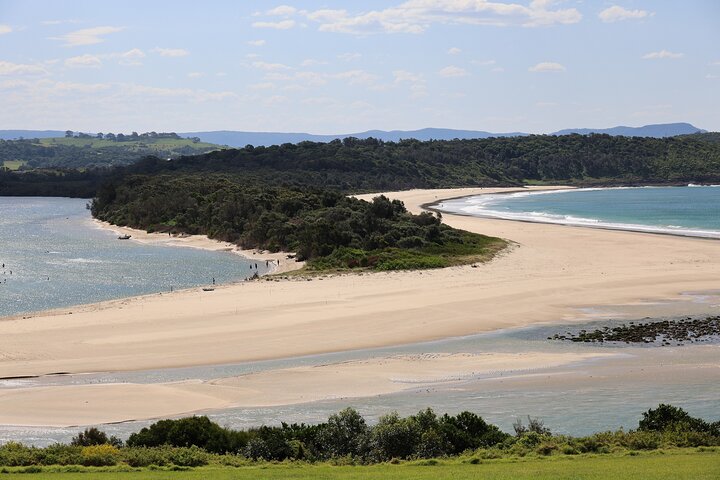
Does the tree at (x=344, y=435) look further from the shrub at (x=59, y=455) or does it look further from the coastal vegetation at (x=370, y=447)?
the shrub at (x=59, y=455)

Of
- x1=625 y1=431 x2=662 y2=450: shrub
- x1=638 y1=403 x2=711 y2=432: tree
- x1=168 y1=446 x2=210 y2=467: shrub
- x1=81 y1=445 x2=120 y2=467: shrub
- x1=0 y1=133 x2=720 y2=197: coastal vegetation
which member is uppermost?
x1=0 y1=133 x2=720 y2=197: coastal vegetation

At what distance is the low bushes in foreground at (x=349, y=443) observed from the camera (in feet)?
58.0

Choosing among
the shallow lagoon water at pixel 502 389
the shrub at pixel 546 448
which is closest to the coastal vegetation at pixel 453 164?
the shallow lagoon water at pixel 502 389

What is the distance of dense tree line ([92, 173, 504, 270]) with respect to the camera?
52.1 metres

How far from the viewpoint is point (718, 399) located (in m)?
23.7

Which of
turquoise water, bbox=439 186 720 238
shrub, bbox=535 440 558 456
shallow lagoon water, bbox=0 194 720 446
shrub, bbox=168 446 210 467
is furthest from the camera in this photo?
turquoise water, bbox=439 186 720 238

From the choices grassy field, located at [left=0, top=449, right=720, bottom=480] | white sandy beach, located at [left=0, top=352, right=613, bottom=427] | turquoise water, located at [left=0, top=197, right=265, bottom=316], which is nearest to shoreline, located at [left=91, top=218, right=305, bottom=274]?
turquoise water, located at [left=0, top=197, right=265, bottom=316]

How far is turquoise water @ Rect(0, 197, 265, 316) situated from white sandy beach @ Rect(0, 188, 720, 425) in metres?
4.26

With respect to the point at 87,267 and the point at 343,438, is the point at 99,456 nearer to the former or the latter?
the point at 343,438

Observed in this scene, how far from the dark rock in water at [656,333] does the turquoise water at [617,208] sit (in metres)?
34.7

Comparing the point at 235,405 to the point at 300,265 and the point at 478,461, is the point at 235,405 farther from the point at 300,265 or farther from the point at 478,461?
the point at 300,265

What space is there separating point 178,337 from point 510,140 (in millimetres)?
153811

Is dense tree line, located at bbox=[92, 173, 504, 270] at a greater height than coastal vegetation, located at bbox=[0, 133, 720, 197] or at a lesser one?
lesser

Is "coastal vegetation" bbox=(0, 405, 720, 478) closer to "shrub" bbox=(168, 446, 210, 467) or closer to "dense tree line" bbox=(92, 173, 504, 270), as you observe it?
"shrub" bbox=(168, 446, 210, 467)
